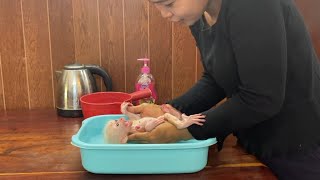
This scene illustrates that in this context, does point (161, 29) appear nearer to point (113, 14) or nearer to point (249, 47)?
point (113, 14)

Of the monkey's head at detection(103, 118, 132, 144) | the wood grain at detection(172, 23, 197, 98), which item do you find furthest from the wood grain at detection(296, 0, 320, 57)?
the monkey's head at detection(103, 118, 132, 144)

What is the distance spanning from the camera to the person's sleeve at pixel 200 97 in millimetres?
942

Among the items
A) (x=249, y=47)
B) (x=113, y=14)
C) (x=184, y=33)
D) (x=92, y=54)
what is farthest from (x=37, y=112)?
(x=249, y=47)

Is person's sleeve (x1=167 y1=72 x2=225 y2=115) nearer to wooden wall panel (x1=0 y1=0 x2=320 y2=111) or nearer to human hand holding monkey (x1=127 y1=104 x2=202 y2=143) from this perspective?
human hand holding monkey (x1=127 y1=104 x2=202 y2=143)

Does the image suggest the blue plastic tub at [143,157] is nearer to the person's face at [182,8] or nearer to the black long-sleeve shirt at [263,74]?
the black long-sleeve shirt at [263,74]

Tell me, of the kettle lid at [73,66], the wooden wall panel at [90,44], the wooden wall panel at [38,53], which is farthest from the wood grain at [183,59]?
the wooden wall panel at [38,53]

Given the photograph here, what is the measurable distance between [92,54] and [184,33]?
330 millimetres

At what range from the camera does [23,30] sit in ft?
4.38

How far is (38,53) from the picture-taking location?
4.46 ft

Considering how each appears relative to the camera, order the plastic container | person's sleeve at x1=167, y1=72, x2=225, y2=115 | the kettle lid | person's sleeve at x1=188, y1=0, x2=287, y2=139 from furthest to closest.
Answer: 1. the kettle lid
2. the plastic container
3. person's sleeve at x1=167, y1=72, x2=225, y2=115
4. person's sleeve at x1=188, y1=0, x2=287, y2=139

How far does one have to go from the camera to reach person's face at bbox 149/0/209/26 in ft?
2.20

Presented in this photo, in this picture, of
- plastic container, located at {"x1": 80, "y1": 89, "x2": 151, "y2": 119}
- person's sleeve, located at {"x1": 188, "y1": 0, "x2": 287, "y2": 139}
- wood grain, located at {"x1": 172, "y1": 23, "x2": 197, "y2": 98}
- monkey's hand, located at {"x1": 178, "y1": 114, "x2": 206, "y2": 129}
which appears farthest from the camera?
wood grain, located at {"x1": 172, "y1": 23, "x2": 197, "y2": 98}

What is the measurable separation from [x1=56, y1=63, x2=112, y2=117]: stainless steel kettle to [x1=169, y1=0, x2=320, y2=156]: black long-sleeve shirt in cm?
55

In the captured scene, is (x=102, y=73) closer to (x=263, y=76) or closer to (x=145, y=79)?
(x=145, y=79)
